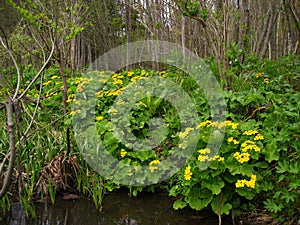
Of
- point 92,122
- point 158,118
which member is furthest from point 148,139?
point 92,122

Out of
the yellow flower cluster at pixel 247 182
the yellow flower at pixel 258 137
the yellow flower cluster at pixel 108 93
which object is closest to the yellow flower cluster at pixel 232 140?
the yellow flower at pixel 258 137

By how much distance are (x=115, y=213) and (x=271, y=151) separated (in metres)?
1.25

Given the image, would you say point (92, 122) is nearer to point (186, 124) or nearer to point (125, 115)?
point (125, 115)

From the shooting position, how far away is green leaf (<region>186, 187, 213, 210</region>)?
226 cm

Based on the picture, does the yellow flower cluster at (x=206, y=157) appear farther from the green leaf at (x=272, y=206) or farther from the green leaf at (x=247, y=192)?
the green leaf at (x=272, y=206)

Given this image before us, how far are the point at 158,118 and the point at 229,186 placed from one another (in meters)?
1.16

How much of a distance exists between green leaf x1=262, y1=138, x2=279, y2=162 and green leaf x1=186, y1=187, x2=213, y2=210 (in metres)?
0.46

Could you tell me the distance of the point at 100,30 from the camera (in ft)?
25.5

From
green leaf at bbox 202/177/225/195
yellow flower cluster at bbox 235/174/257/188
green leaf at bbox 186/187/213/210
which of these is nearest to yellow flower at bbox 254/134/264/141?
yellow flower cluster at bbox 235/174/257/188

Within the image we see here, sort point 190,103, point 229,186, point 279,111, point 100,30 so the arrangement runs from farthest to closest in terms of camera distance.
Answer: point 100,30 → point 190,103 → point 279,111 → point 229,186

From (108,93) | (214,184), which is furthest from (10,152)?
(108,93)

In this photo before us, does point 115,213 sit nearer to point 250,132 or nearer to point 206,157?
point 206,157

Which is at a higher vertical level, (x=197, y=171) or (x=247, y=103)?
(x=247, y=103)

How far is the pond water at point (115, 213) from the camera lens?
7.75 feet
